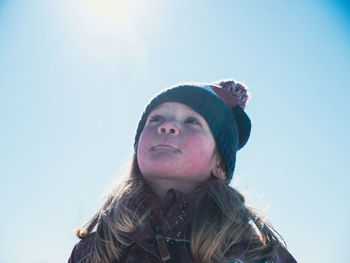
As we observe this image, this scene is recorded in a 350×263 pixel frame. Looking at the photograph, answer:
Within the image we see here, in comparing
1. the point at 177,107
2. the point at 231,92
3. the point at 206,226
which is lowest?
the point at 206,226

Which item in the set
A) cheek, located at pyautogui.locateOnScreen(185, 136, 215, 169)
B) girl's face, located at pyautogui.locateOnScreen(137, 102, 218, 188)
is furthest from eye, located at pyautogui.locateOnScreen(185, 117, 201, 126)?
cheek, located at pyautogui.locateOnScreen(185, 136, 215, 169)

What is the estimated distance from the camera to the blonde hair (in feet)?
7.55

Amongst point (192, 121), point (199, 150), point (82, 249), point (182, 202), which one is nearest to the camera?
point (182, 202)

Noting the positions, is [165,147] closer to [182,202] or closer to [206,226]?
[182,202]

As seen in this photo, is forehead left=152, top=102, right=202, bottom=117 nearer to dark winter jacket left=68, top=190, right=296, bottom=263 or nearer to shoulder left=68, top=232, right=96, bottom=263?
dark winter jacket left=68, top=190, right=296, bottom=263

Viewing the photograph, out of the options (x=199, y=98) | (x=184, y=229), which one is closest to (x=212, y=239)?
(x=184, y=229)

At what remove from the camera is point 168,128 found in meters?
2.74

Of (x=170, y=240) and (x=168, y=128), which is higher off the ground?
(x=168, y=128)

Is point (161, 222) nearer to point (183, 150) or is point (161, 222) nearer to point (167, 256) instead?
point (167, 256)

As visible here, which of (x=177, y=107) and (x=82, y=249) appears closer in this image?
(x=82, y=249)

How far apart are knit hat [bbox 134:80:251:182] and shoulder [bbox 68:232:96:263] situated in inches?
40.6

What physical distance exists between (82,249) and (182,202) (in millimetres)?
837

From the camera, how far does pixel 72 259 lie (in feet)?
8.48

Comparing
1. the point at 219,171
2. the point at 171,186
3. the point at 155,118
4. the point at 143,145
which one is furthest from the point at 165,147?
the point at 219,171
